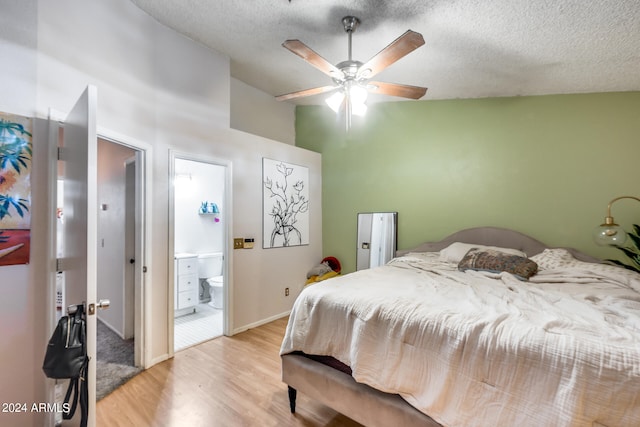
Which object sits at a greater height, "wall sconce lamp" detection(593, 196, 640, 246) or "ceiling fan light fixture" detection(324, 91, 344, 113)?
"ceiling fan light fixture" detection(324, 91, 344, 113)

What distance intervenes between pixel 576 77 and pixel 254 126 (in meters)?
3.43

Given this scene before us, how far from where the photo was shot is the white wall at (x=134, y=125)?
1.59m

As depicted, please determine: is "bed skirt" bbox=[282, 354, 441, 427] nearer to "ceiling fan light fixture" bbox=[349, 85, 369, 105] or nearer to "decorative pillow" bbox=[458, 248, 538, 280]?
"decorative pillow" bbox=[458, 248, 538, 280]

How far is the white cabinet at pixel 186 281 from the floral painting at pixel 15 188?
2.15 m

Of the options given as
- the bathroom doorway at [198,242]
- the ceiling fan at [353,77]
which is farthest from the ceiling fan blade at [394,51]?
the bathroom doorway at [198,242]

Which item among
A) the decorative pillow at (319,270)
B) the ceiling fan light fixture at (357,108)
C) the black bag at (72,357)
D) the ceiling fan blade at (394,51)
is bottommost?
the decorative pillow at (319,270)

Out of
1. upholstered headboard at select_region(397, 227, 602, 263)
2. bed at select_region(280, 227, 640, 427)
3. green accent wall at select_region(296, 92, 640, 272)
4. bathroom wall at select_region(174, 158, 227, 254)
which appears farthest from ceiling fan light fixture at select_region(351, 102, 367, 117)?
bathroom wall at select_region(174, 158, 227, 254)

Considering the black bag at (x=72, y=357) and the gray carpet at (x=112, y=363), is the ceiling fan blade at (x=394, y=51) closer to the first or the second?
the black bag at (x=72, y=357)

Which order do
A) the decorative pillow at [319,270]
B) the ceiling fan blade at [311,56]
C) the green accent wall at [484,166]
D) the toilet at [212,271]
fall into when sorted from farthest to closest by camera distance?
the toilet at [212,271] → the decorative pillow at [319,270] → the green accent wall at [484,166] → the ceiling fan blade at [311,56]

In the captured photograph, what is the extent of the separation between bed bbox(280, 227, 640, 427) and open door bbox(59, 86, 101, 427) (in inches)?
42.5

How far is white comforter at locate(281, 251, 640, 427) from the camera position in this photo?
3.48 feet

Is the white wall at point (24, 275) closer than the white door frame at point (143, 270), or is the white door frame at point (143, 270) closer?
the white wall at point (24, 275)

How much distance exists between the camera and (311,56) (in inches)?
76.0

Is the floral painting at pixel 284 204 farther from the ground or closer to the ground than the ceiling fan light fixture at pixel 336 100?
closer to the ground
